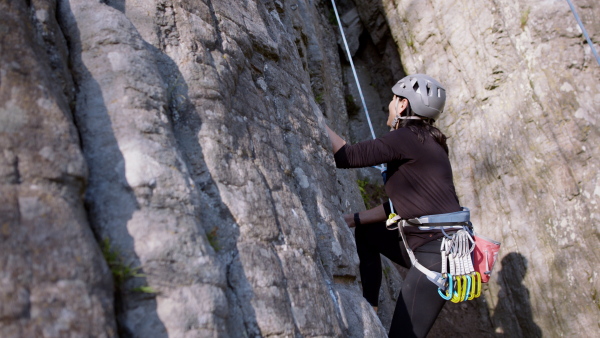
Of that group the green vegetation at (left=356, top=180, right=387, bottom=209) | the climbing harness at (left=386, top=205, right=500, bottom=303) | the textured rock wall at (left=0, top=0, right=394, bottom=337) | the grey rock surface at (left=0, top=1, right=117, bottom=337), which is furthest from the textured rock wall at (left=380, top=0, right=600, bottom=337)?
the grey rock surface at (left=0, top=1, right=117, bottom=337)

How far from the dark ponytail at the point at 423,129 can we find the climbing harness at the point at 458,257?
50cm

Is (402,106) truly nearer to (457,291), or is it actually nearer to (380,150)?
(380,150)

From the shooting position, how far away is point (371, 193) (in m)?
6.70

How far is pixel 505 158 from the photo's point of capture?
214 inches

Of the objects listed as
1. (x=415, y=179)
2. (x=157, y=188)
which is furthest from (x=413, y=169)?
(x=157, y=188)

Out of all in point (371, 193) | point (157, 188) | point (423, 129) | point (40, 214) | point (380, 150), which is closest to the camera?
point (40, 214)

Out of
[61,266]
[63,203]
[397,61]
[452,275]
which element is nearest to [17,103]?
[63,203]

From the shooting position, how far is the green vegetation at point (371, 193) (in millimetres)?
6494

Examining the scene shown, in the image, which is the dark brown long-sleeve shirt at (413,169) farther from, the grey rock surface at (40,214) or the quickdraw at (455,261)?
the grey rock surface at (40,214)

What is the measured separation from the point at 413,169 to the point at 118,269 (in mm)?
2169

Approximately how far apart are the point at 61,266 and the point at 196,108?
1.07 metres

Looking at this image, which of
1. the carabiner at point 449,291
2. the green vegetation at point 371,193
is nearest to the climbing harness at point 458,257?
the carabiner at point 449,291

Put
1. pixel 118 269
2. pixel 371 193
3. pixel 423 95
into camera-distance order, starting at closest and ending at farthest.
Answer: pixel 118 269
pixel 423 95
pixel 371 193

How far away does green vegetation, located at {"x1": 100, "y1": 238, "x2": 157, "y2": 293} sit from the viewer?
5.48 ft
